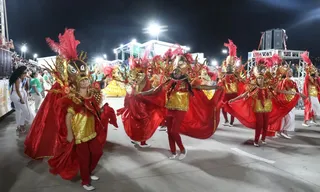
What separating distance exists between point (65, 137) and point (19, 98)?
13.7ft

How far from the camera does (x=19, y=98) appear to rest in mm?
6742

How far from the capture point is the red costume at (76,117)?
3332mm

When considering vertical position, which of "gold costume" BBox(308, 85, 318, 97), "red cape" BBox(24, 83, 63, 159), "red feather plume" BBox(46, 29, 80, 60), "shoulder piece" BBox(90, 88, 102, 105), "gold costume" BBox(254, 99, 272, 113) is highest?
"red feather plume" BBox(46, 29, 80, 60)

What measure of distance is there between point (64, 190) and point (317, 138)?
6135 mm

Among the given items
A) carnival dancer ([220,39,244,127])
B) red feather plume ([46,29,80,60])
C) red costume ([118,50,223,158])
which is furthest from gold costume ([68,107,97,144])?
carnival dancer ([220,39,244,127])

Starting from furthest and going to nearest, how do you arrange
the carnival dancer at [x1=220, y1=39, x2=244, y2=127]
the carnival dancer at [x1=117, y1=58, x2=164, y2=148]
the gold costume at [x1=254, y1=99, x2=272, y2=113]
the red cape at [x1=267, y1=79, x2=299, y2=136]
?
the carnival dancer at [x1=220, y1=39, x2=244, y2=127] < the red cape at [x1=267, y1=79, x2=299, y2=136] < the gold costume at [x1=254, y1=99, x2=272, y2=113] < the carnival dancer at [x1=117, y1=58, x2=164, y2=148]

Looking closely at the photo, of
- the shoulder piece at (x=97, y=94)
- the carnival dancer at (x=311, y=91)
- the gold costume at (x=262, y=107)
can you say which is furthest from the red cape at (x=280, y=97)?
the shoulder piece at (x=97, y=94)

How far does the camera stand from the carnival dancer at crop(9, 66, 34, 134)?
653 centimetres

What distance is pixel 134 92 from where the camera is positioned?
219 inches

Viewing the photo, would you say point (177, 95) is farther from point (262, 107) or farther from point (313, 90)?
point (313, 90)

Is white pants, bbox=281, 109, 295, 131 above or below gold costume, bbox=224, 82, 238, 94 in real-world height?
below

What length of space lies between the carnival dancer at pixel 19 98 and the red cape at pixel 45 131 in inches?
101

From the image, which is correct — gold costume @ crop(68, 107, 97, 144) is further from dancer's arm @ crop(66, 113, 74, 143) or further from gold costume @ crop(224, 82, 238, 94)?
gold costume @ crop(224, 82, 238, 94)

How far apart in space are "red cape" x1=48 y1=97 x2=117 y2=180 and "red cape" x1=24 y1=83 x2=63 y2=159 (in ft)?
3.07
